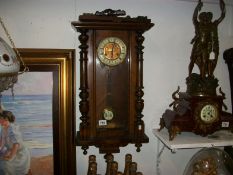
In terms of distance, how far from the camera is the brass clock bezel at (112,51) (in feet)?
4.47

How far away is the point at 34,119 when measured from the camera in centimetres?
144

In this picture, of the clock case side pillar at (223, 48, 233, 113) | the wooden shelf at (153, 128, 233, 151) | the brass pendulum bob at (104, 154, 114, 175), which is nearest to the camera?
the wooden shelf at (153, 128, 233, 151)

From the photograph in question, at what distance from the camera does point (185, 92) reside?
5.12ft

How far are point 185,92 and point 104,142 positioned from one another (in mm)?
640

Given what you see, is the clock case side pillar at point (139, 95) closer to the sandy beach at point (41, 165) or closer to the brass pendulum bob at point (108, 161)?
the brass pendulum bob at point (108, 161)

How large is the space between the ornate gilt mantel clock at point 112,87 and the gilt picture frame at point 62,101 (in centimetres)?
13

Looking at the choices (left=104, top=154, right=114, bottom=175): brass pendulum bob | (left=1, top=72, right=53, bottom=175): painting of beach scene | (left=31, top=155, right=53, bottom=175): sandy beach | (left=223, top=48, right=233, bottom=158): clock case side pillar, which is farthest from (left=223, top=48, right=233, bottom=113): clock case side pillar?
(left=31, top=155, right=53, bottom=175): sandy beach

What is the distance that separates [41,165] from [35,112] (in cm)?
33

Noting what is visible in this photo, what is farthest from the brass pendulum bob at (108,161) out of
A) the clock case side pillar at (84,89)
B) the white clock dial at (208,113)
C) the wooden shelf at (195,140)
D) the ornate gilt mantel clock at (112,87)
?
the white clock dial at (208,113)

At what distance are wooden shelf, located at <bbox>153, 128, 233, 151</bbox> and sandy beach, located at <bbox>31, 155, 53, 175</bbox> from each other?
2.28 ft

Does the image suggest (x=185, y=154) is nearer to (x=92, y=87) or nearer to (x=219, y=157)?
(x=219, y=157)

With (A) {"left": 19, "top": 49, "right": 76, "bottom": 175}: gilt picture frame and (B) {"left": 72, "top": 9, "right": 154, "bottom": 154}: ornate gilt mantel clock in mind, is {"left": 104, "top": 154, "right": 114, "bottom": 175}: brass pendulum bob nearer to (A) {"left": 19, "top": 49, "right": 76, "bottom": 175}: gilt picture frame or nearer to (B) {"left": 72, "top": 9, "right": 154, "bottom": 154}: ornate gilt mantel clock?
(B) {"left": 72, "top": 9, "right": 154, "bottom": 154}: ornate gilt mantel clock

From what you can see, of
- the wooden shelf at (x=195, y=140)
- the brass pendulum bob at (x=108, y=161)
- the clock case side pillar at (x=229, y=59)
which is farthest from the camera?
the clock case side pillar at (x=229, y=59)

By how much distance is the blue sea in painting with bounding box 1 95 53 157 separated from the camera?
141cm
